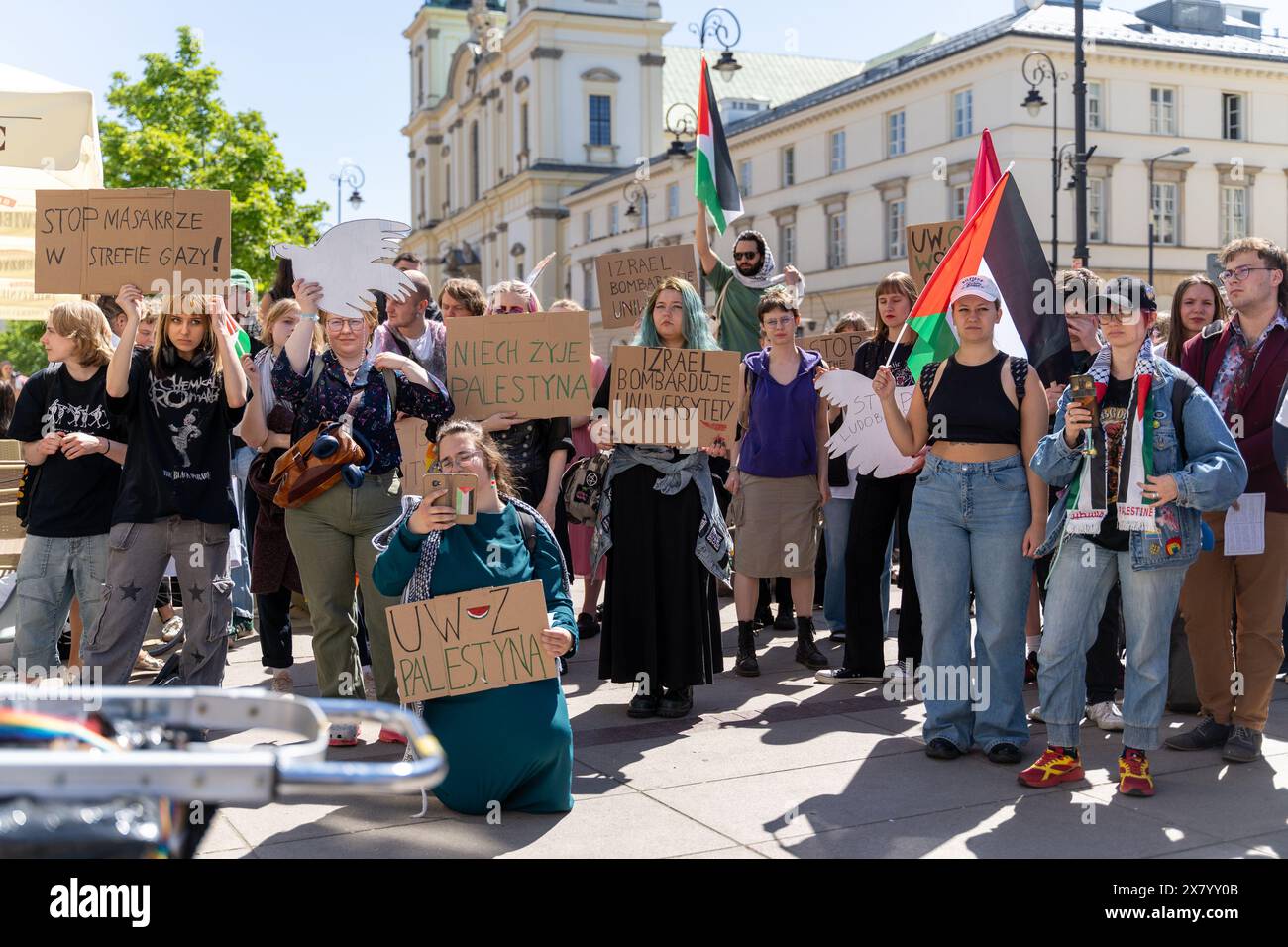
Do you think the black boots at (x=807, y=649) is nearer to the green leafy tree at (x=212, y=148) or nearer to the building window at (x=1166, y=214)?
the green leafy tree at (x=212, y=148)

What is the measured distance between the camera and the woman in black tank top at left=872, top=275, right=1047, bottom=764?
5691 mm

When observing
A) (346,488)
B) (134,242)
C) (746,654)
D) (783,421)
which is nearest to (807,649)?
(746,654)

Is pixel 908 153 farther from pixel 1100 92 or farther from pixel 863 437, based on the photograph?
pixel 863 437

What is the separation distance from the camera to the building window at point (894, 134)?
48188mm

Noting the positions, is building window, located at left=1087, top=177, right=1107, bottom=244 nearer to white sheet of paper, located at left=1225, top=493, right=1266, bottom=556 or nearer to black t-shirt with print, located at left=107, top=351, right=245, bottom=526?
white sheet of paper, located at left=1225, top=493, right=1266, bottom=556

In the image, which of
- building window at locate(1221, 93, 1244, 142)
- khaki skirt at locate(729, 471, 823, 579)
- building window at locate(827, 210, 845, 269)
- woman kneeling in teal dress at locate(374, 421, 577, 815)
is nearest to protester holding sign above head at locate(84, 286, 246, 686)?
woman kneeling in teal dress at locate(374, 421, 577, 815)

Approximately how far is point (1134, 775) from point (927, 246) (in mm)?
3657

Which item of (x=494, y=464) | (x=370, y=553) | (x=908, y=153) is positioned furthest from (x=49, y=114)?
(x=908, y=153)

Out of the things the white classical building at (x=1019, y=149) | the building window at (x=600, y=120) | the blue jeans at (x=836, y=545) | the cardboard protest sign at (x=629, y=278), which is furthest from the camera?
the building window at (x=600, y=120)

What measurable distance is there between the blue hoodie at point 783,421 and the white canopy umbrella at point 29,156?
4.81 m

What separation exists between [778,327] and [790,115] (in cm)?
4802

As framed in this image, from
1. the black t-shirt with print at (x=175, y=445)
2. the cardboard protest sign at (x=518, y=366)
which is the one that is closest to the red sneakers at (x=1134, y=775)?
the cardboard protest sign at (x=518, y=366)
